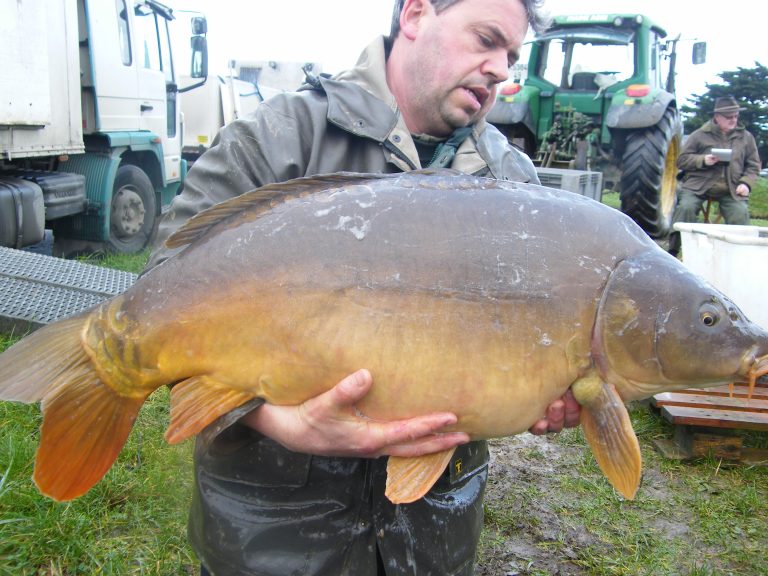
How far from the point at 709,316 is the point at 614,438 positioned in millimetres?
313

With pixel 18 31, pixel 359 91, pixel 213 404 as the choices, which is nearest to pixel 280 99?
pixel 359 91

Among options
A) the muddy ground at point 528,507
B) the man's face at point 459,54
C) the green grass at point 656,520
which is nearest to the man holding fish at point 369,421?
the man's face at point 459,54

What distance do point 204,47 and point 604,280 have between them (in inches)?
277

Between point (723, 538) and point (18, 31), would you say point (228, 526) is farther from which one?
point (18, 31)

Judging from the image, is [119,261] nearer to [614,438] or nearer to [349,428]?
[349,428]

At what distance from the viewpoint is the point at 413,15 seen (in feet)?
5.91

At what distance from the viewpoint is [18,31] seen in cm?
477

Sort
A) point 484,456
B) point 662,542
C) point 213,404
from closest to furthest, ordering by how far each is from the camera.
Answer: point 213,404 → point 484,456 → point 662,542

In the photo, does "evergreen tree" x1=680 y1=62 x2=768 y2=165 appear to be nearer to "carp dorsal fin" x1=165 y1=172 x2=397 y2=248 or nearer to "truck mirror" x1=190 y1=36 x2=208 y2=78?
"truck mirror" x1=190 y1=36 x2=208 y2=78

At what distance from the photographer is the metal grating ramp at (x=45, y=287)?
3.30 meters

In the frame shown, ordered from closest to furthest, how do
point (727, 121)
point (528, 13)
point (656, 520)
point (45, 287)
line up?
point (528, 13)
point (656, 520)
point (45, 287)
point (727, 121)

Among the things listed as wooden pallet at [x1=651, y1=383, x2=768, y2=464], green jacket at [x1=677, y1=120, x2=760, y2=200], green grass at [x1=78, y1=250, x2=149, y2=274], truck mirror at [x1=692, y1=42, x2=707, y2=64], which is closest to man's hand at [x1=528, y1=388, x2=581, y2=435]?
wooden pallet at [x1=651, y1=383, x2=768, y2=464]

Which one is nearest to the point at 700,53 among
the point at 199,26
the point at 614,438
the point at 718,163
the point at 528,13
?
the point at 718,163

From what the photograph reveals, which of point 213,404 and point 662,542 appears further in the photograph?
point 662,542
